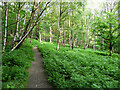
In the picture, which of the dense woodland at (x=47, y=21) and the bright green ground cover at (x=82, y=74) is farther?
the dense woodland at (x=47, y=21)

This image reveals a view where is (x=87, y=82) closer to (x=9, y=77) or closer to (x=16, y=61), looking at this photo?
(x=9, y=77)

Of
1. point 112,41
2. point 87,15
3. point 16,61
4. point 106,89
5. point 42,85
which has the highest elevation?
point 87,15

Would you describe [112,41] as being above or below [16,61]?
above

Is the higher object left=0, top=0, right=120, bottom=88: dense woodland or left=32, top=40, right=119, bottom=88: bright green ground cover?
left=0, top=0, right=120, bottom=88: dense woodland

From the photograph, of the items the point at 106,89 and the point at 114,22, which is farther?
Answer: the point at 114,22

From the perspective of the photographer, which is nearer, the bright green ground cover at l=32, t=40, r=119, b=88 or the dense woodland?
the bright green ground cover at l=32, t=40, r=119, b=88

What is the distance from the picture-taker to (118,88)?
278cm

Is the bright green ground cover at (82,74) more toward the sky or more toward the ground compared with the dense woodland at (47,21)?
more toward the ground

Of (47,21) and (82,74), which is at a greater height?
(47,21)

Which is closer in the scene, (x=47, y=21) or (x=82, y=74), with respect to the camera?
(x=82, y=74)

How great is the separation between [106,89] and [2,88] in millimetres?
4292

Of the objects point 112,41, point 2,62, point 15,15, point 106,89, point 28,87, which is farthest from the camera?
point 112,41

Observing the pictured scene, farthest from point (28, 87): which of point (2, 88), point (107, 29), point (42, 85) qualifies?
point (107, 29)

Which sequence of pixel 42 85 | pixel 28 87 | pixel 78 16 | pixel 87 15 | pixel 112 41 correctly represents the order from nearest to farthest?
1. pixel 28 87
2. pixel 42 85
3. pixel 112 41
4. pixel 78 16
5. pixel 87 15
